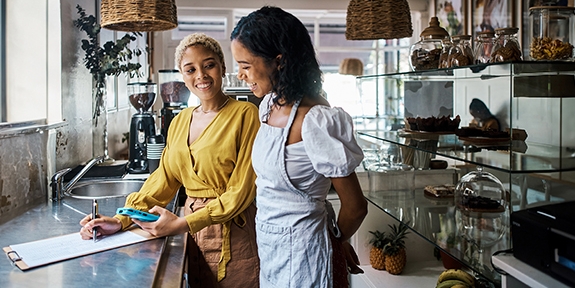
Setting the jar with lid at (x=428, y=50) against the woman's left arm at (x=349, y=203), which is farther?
the jar with lid at (x=428, y=50)

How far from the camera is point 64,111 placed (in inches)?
100

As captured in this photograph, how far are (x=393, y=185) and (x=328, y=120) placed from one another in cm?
125

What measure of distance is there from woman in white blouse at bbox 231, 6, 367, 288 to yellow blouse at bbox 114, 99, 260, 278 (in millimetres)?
246

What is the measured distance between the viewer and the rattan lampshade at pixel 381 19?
8.84 feet

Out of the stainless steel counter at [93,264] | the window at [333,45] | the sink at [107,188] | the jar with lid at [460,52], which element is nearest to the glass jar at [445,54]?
the jar with lid at [460,52]

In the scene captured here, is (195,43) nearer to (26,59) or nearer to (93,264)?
(93,264)

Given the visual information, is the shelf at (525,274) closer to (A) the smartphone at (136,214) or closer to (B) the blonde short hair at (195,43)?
(A) the smartphone at (136,214)

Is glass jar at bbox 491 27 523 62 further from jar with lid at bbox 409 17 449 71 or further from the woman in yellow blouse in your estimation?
the woman in yellow blouse

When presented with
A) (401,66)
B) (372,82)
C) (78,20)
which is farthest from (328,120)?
(401,66)

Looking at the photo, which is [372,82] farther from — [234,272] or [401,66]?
[401,66]

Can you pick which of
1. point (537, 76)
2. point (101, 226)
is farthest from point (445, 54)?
point (101, 226)

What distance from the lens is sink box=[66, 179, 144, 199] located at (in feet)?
7.93

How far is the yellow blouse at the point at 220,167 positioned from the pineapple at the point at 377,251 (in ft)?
5.48

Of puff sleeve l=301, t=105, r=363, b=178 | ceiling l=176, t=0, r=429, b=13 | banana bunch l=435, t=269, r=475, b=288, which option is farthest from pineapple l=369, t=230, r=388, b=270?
ceiling l=176, t=0, r=429, b=13
